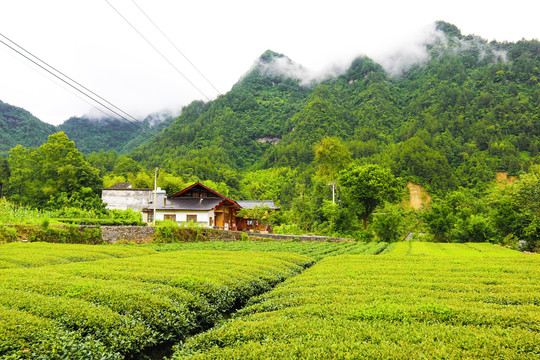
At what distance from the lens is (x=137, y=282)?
877cm

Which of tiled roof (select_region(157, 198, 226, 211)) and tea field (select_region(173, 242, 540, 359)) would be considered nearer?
tea field (select_region(173, 242, 540, 359))

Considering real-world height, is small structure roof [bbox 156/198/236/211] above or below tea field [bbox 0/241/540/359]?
above

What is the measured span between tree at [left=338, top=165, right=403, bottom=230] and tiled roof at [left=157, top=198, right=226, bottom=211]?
58.8 feet

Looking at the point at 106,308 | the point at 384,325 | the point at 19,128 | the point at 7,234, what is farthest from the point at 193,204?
the point at 19,128

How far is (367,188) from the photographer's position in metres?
43.1

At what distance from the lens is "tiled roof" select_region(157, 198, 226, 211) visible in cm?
4526

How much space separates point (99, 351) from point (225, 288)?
4.43 meters

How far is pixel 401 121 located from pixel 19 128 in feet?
392

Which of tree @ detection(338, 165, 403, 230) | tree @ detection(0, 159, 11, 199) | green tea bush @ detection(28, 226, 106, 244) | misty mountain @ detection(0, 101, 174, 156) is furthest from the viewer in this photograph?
misty mountain @ detection(0, 101, 174, 156)

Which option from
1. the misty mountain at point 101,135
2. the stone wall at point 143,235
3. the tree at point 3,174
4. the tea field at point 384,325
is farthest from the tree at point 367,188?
the misty mountain at point 101,135

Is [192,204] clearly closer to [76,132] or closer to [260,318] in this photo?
[260,318]

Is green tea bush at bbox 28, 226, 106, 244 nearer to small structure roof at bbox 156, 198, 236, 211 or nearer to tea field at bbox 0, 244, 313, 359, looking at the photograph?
tea field at bbox 0, 244, 313, 359

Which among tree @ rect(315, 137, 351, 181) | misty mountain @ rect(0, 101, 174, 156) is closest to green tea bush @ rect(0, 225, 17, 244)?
misty mountain @ rect(0, 101, 174, 156)

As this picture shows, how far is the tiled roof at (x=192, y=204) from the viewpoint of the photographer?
148 feet
